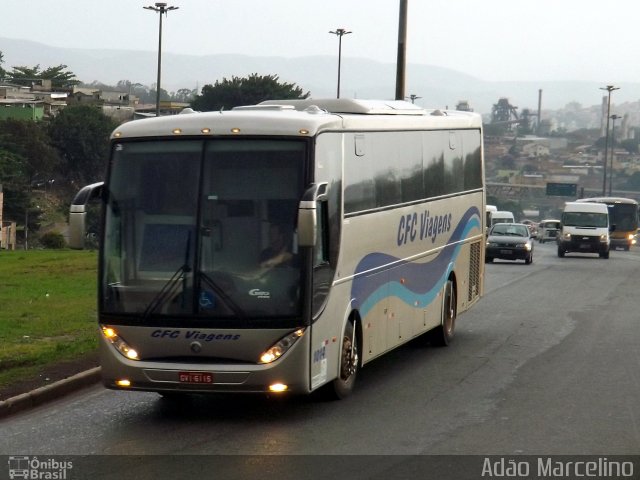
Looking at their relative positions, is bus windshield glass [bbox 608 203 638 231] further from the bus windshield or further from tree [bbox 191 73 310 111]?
the bus windshield

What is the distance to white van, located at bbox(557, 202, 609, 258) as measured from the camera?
54875 mm

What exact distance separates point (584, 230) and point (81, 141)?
6295 cm

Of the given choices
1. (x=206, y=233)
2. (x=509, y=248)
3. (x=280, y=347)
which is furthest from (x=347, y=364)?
(x=509, y=248)

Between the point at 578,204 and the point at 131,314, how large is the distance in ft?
154

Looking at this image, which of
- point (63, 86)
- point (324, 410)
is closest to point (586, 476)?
point (324, 410)

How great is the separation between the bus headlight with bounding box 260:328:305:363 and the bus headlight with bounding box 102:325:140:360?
1.20m

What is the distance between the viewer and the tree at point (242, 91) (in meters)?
107

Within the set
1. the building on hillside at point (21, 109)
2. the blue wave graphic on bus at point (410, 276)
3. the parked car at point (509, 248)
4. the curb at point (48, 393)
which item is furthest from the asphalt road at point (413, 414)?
the building on hillside at point (21, 109)

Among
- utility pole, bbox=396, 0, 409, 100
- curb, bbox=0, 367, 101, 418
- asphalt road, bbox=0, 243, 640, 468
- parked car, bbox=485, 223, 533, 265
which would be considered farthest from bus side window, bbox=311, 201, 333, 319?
parked car, bbox=485, 223, 533, 265

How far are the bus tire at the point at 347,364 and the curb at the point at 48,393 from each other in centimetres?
285

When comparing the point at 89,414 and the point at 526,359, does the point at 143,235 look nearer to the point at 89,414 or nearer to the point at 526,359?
the point at 89,414

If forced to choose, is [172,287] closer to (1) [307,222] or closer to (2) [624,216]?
(1) [307,222]

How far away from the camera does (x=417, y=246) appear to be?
16609 millimetres

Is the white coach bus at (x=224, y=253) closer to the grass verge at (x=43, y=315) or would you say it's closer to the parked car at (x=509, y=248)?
the grass verge at (x=43, y=315)
